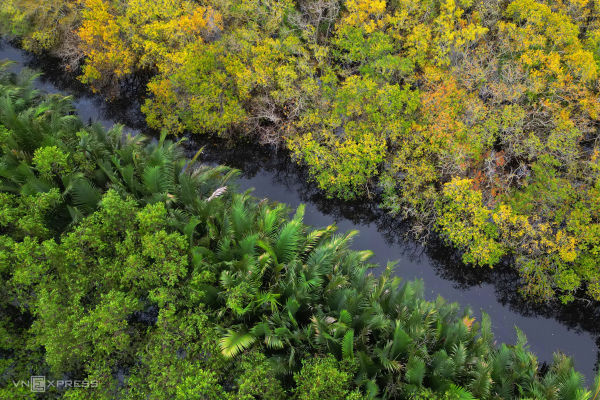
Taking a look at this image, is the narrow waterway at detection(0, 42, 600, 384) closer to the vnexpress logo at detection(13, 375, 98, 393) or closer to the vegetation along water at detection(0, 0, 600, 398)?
the vegetation along water at detection(0, 0, 600, 398)

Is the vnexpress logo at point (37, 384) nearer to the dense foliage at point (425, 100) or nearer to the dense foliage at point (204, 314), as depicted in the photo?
the dense foliage at point (204, 314)

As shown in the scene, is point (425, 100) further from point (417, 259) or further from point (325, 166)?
point (417, 259)

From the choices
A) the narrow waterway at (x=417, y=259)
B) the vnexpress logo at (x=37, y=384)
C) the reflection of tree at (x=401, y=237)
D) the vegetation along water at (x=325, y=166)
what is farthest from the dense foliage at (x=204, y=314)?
the reflection of tree at (x=401, y=237)

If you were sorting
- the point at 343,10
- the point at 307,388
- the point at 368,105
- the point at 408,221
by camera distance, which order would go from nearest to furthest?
the point at 307,388 → the point at 368,105 → the point at 408,221 → the point at 343,10

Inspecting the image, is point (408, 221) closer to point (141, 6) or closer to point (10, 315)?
point (10, 315)

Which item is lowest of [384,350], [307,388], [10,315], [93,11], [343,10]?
[10,315]

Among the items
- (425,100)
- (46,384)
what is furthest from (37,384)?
(425,100)

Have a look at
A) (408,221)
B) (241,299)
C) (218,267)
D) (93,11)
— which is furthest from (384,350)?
(93,11)
